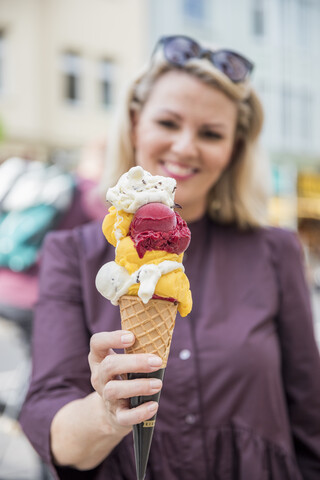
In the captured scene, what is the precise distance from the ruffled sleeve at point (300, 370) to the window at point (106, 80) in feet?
51.5

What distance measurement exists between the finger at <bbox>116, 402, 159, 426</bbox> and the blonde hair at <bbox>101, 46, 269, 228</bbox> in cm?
94

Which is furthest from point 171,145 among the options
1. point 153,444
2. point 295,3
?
point 295,3

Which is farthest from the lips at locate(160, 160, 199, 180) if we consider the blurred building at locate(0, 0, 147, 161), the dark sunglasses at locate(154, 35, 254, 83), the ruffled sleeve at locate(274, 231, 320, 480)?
the blurred building at locate(0, 0, 147, 161)

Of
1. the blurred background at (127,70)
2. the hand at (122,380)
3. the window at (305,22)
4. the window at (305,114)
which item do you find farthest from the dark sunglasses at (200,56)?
the window at (305,22)

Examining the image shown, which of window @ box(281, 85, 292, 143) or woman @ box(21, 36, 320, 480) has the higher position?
woman @ box(21, 36, 320, 480)

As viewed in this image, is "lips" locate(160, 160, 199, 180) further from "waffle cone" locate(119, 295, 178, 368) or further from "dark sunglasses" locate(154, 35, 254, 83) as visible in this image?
"waffle cone" locate(119, 295, 178, 368)

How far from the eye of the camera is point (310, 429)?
1697mm

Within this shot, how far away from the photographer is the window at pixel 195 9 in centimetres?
1700

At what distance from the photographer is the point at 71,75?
16.0 meters

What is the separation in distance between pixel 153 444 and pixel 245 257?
2.25 feet

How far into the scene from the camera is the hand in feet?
3.33

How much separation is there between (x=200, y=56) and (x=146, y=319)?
97 cm

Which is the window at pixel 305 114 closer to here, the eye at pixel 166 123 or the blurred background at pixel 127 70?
the blurred background at pixel 127 70

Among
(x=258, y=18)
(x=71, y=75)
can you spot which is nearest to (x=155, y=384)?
(x=71, y=75)
